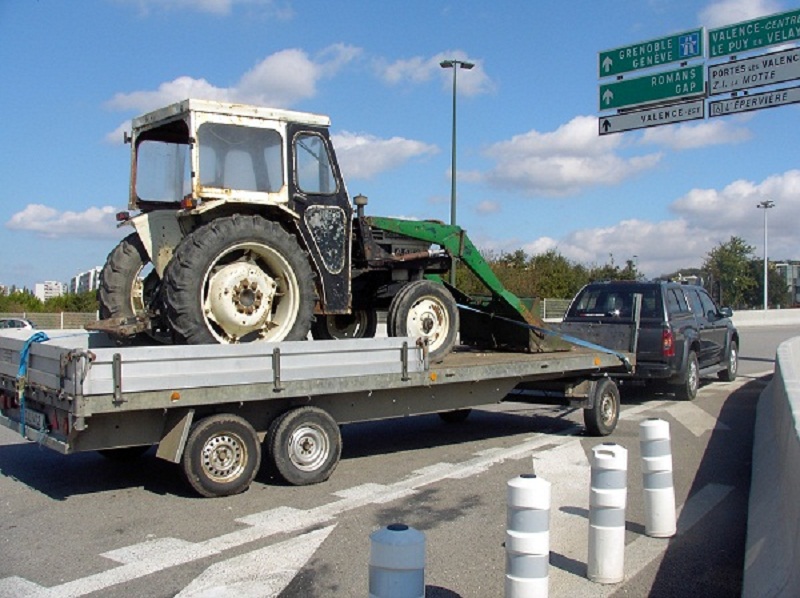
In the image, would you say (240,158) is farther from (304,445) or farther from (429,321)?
(304,445)

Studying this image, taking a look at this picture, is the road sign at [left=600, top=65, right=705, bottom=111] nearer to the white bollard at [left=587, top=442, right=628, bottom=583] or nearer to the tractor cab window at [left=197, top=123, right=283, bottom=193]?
the tractor cab window at [left=197, top=123, right=283, bottom=193]

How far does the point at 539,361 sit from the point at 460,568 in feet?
13.5

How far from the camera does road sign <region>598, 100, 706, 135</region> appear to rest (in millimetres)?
17656

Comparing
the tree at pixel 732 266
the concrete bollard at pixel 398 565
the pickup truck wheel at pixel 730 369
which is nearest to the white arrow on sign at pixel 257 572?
the concrete bollard at pixel 398 565

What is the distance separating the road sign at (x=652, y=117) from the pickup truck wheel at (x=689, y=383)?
6.50 meters

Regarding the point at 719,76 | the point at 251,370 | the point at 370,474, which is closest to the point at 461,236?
the point at 370,474

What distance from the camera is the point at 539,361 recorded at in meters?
9.22

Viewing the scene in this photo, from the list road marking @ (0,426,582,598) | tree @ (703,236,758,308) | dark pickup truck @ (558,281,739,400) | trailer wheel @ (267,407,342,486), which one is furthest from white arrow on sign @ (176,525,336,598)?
tree @ (703,236,758,308)

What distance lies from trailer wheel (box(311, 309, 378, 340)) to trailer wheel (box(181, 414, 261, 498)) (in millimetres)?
3071

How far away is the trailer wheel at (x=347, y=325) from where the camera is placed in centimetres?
998

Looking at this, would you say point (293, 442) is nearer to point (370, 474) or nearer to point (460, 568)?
point (370, 474)

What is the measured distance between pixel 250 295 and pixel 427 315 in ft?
6.94

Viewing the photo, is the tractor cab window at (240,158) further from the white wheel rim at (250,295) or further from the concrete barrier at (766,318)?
the concrete barrier at (766,318)

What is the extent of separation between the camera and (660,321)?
1293 cm
